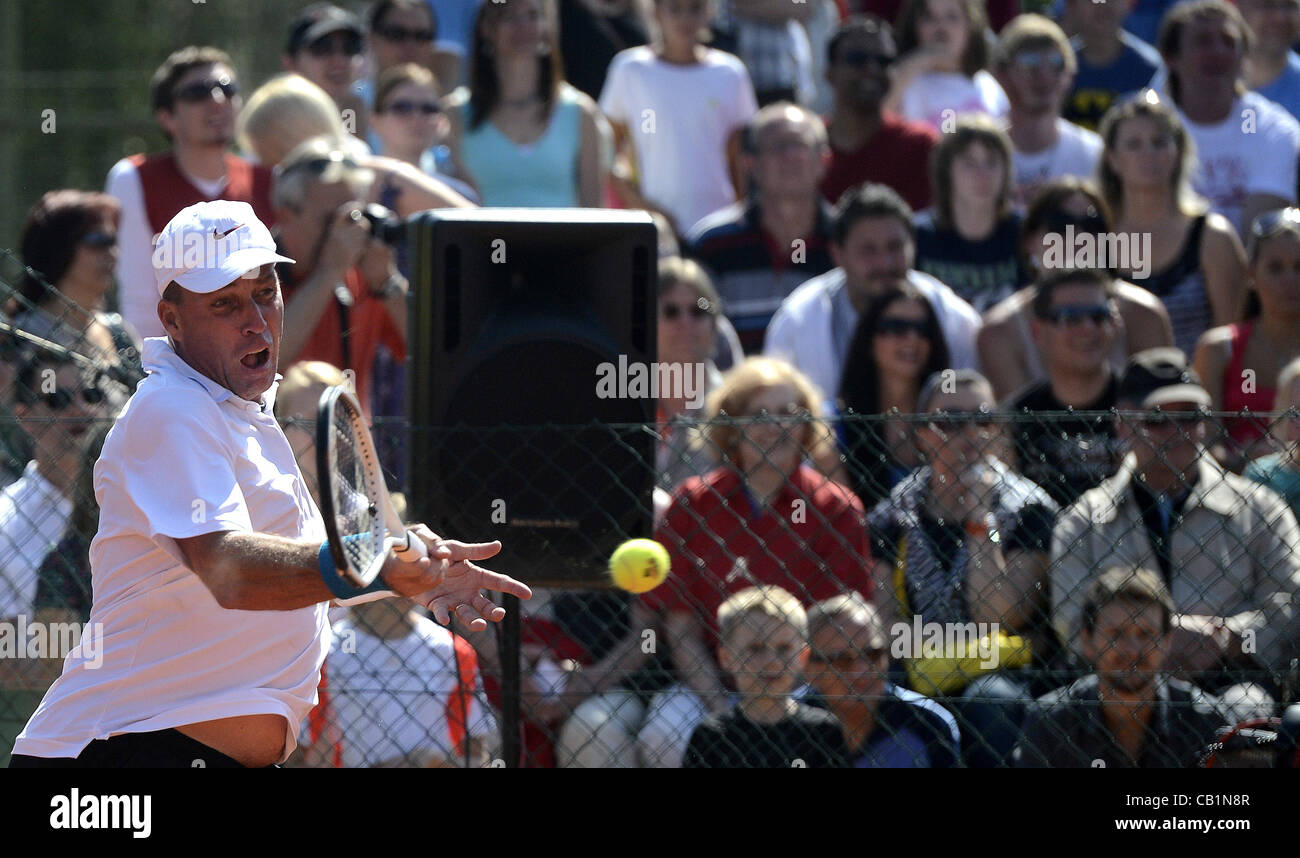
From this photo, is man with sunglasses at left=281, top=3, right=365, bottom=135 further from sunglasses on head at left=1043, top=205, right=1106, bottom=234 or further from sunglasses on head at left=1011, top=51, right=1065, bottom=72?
sunglasses on head at left=1043, top=205, right=1106, bottom=234

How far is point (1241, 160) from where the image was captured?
6.88 meters

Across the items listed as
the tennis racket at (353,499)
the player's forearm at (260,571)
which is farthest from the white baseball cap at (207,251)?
the player's forearm at (260,571)

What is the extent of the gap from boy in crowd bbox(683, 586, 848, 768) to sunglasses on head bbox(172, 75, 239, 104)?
9.75 feet

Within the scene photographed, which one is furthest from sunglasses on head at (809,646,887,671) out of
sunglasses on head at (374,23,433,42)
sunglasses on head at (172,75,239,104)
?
sunglasses on head at (374,23,433,42)

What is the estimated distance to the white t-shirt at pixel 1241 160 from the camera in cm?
687

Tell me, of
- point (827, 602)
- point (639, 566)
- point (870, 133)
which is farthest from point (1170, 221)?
point (639, 566)

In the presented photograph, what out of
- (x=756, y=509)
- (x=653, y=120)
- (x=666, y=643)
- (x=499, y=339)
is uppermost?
(x=653, y=120)

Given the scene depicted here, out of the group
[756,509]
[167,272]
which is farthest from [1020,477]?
[167,272]

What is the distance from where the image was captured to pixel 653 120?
286 inches

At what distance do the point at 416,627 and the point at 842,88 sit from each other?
3312 millimetres

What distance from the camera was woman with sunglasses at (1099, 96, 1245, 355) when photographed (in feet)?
20.5

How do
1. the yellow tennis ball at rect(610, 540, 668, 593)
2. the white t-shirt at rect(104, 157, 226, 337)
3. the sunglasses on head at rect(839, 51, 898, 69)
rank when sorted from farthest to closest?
the sunglasses on head at rect(839, 51, 898, 69) < the white t-shirt at rect(104, 157, 226, 337) < the yellow tennis ball at rect(610, 540, 668, 593)
